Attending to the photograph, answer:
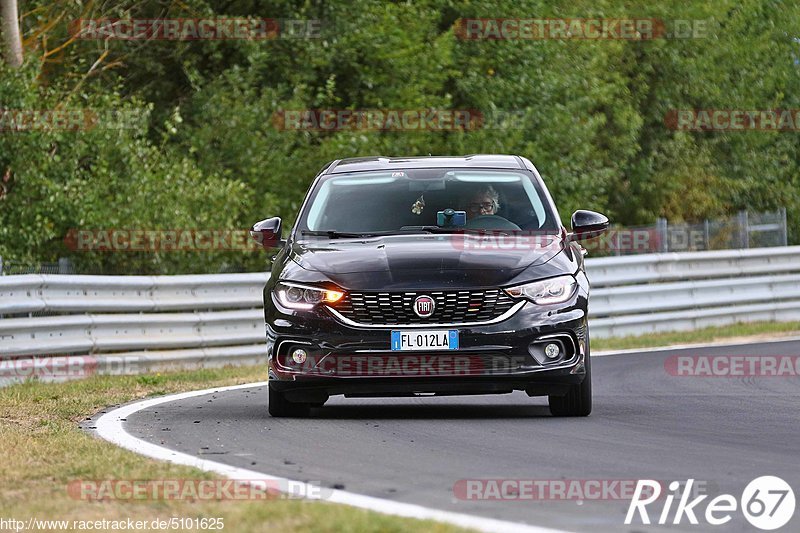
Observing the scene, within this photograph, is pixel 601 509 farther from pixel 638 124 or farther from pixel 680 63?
pixel 680 63

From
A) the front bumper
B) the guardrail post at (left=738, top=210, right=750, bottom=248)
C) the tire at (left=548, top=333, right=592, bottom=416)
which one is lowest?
the guardrail post at (left=738, top=210, right=750, bottom=248)

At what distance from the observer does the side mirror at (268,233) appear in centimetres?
1148

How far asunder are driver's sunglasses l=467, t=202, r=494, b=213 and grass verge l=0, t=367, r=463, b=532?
200cm

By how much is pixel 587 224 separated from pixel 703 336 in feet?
35.9

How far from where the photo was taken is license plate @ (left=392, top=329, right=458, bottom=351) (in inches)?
385

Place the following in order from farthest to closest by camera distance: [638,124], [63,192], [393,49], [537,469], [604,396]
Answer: [638,124]
[393,49]
[63,192]
[604,396]
[537,469]

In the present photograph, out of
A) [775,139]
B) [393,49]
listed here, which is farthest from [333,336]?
[775,139]

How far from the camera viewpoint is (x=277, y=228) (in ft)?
38.0

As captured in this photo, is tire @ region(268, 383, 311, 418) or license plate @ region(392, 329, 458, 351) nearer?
license plate @ region(392, 329, 458, 351)

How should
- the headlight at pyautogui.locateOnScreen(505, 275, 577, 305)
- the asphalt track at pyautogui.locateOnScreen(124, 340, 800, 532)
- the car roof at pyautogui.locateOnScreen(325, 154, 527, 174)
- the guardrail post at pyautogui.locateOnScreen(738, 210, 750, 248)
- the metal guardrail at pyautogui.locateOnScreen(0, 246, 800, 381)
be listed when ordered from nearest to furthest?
the asphalt track at pyautogui.locateOnScreen(124, 340, 800, 532) < the headlight at pyautogui.locateOnScreen(505, 275, 577, 305) < the car roof at pyautogui.locateOnScreen(325, 154, 527, 174) < the metal guardrail at pyautogui.locateOnScreen(0, 246, 800, 381) < the guardrail post at pyautogui.locateOnScreen(738, 210, 750, 248)

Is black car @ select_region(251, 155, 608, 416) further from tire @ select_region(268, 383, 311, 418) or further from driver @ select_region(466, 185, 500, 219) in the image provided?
driver @ select_region(466, 185, 500, 219)

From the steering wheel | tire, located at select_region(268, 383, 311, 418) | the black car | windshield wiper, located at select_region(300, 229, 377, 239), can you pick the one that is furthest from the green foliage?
the black car

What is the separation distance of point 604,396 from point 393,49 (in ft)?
53.5

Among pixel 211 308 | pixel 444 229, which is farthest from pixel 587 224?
pixel 211 308
